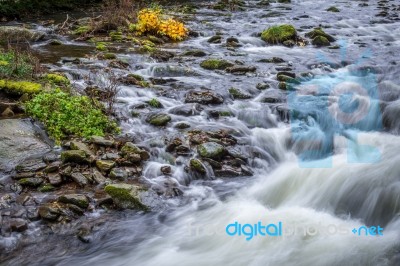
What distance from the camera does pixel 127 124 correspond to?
739 centimetres

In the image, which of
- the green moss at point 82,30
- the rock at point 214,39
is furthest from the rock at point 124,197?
the green moss at point 82,30

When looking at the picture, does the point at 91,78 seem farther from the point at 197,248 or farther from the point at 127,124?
the point at 197,248

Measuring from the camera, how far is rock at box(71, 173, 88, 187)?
5555 mm

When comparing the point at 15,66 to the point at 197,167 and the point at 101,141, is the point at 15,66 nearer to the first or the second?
the point at 101,141

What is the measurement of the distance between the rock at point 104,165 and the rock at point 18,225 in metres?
1.34

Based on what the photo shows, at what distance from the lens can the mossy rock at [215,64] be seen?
35.3 feet

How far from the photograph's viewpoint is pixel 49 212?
493 centimetres

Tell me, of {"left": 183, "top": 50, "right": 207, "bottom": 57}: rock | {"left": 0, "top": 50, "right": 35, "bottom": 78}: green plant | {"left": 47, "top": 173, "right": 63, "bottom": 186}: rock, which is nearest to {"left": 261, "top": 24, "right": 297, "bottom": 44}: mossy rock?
{"left": 183, "top": 50, "right": 207, "bottom": 57}: rock

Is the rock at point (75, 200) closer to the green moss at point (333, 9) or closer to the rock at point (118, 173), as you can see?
the rock at point (118, 173)

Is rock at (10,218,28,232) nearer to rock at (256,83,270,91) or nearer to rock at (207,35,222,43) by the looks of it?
rock at (256,83,270,91)

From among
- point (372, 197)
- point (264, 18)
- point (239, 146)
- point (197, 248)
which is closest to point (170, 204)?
point (197, 248)

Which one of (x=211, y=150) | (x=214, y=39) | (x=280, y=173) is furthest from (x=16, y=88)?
(x=214, y=39)

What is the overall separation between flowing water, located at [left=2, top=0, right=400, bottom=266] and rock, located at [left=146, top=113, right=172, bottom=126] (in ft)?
0.48

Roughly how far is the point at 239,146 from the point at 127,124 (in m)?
2.05
